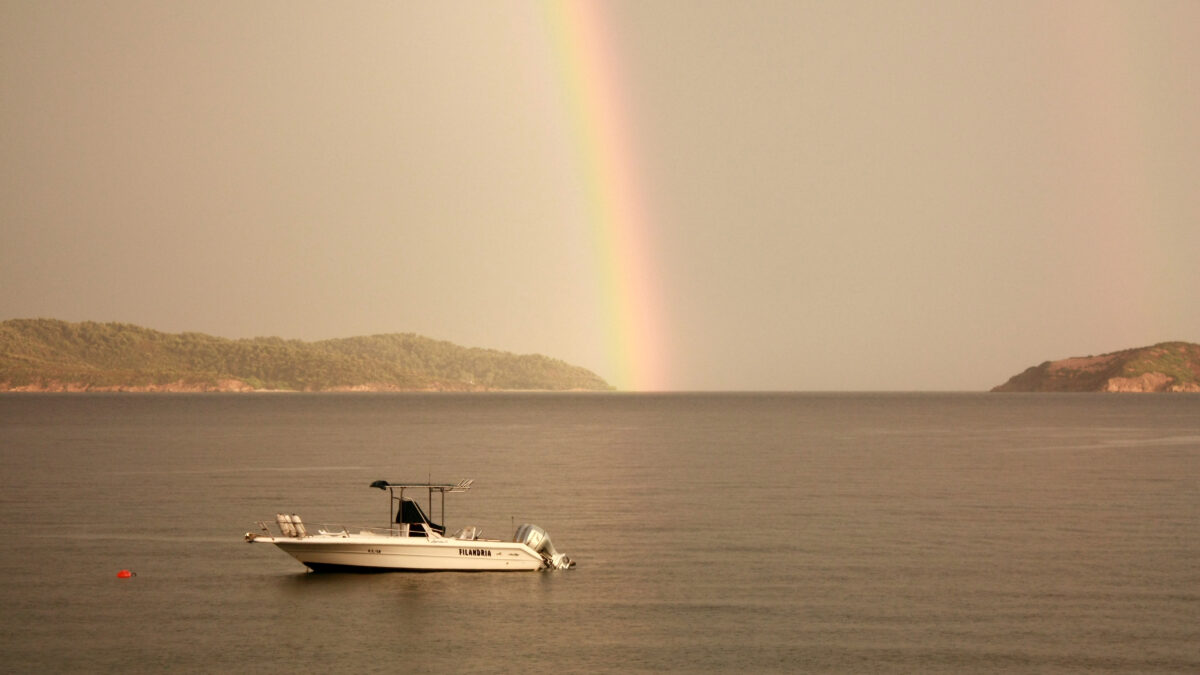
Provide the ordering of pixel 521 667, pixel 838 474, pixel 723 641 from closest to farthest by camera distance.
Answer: pixel 521 667, pixel 723 641, pixel 838 474

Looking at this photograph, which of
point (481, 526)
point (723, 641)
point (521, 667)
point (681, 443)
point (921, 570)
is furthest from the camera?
point (681, 443)

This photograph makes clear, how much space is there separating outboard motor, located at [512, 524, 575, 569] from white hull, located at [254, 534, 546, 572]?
36 centimetres

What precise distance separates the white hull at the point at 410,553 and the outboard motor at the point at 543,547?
359 mm

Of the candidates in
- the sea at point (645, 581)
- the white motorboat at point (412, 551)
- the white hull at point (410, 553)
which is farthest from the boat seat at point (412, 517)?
the sea at point (645, 581)

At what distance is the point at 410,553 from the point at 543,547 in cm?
650

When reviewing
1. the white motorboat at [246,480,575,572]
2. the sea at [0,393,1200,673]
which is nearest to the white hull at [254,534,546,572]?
the white motorboat at [246,480,575,572]

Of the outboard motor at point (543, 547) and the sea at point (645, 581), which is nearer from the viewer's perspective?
the sea at point (645, 581)

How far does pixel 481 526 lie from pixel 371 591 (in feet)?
68.4

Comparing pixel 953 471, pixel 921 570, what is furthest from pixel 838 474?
pixel 921 570

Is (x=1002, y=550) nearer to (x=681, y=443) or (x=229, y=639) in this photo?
(x=229, y=639)

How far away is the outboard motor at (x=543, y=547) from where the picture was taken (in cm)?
6066

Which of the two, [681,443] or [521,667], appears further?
[681,443]

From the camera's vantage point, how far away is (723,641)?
150 ft

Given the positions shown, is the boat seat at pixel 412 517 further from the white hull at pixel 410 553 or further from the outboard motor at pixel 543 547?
the outboard motor at pixel 543 547
